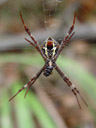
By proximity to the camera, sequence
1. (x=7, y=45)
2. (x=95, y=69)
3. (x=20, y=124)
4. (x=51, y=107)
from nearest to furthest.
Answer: (x=20, y=124) → (x=51, y=107) → (x=7, y=45) → (x=95, y=69)

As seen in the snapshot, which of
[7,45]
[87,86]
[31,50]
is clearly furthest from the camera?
[31,50]

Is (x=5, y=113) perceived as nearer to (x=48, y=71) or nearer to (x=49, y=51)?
(x=48, y=71)

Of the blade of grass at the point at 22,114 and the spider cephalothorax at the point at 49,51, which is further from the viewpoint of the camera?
the blade of grass at the point at 22,114

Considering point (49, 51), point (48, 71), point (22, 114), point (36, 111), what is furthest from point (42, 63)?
point (49, 51)

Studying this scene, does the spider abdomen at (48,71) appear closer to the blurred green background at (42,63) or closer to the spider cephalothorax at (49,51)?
the spider cephalothorax at (49,51)

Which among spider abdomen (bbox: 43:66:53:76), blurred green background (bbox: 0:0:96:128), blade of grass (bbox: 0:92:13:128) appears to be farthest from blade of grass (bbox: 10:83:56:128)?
spider abdomen (bbox: 43:66:53:76)

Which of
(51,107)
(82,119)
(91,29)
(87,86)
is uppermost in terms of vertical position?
(91,29)

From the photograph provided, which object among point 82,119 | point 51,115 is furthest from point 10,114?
point 82,119

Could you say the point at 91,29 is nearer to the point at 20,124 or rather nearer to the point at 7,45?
the point at 7,45

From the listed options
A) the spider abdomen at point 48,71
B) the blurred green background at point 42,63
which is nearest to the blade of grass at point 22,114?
the blurred green background at point 42,63
